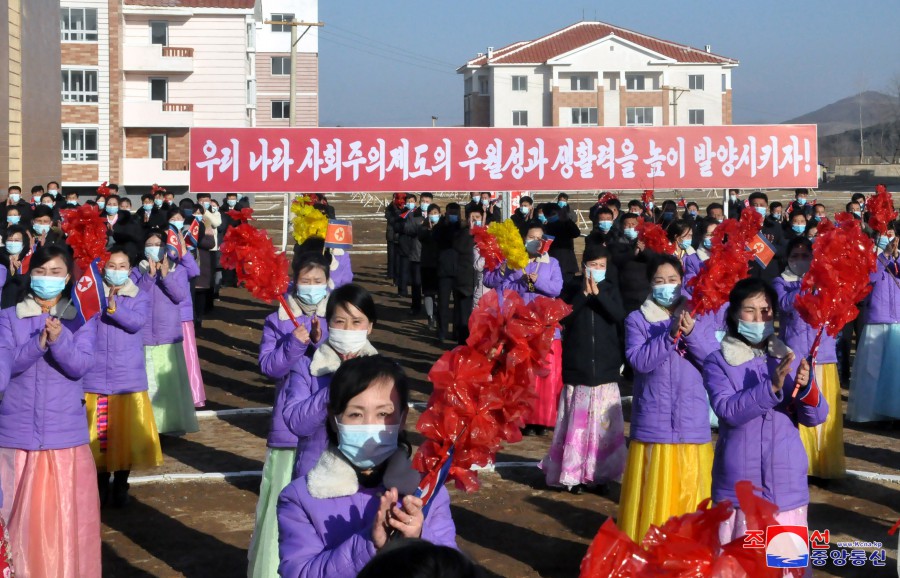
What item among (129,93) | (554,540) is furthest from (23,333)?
(129,93)

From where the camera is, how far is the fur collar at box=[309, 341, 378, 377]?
5.04 m

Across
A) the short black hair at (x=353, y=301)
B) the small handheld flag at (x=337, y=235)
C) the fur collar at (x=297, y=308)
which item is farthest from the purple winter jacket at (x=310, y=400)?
the small handheld flag at (x=337, y=235)

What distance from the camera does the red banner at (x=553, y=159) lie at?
15.0 meters

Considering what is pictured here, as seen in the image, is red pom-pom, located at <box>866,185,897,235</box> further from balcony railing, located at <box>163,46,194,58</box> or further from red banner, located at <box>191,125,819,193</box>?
balcony railing, located at <box>163,46,194,58</box>

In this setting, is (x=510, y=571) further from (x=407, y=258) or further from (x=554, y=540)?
(x=407, y=258)

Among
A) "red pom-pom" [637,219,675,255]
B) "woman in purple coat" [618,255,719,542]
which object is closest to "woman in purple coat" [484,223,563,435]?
"red pom-pom" [637,219,675,255]

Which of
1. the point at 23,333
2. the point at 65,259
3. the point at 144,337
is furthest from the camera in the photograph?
the point at 144,337

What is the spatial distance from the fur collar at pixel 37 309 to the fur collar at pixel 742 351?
334 cm

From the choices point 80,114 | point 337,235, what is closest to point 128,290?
point 337,235

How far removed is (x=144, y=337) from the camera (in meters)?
10.4

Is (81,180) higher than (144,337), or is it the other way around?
(81,180)

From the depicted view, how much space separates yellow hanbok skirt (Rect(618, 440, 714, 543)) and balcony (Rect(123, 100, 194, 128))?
44640 millimetres

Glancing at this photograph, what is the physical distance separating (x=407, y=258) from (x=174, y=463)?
436 inches

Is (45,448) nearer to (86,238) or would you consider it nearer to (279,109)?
(86,238)
